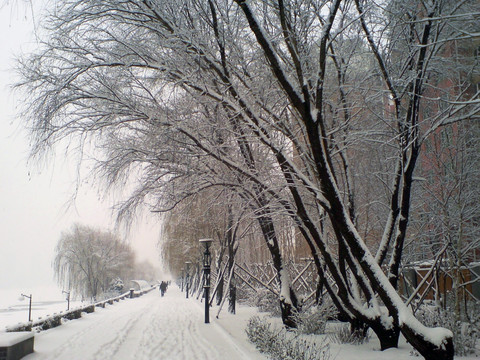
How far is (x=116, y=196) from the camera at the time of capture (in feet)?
35.8

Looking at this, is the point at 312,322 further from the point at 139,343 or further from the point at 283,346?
the point at 139,343

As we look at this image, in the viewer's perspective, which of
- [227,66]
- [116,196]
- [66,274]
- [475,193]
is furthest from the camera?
[66,274]

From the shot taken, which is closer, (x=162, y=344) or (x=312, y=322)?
(x=162, y=344)

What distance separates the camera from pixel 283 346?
719 cm

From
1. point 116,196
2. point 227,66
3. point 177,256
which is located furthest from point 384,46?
point 177,256

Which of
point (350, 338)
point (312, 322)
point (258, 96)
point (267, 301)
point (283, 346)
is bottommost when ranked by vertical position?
point (267, 301)

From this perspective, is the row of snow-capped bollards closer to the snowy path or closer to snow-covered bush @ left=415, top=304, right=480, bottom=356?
the snowy path

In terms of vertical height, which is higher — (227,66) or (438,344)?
(227,66)

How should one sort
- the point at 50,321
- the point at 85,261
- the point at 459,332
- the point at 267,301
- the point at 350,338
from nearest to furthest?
the point at 459,332 < the point at 350,338 < the point at 50,321 < the point at 267,301 < the point at 85,261

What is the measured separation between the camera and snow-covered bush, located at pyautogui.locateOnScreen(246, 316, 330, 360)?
619 cm

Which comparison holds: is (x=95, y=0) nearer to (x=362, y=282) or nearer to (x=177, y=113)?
(x=177, y=113)

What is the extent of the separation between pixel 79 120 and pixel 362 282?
6927mm

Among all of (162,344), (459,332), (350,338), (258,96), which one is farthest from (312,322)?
(258,96)

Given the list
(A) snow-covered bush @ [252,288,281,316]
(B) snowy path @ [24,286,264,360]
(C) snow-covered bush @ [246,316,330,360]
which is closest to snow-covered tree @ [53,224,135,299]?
(A) snow-covered bush @ [252,288,281,316]
